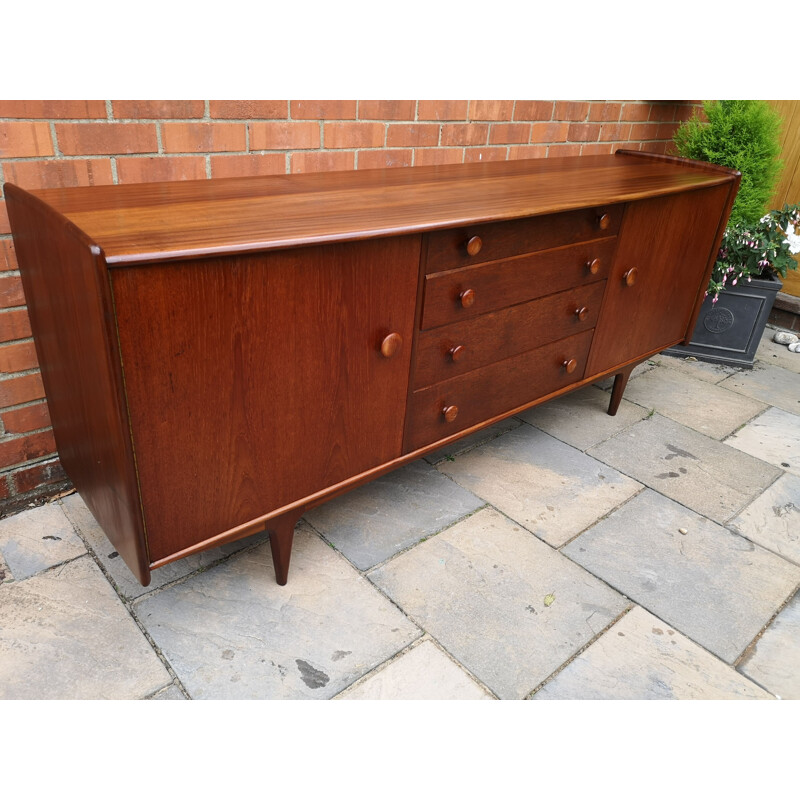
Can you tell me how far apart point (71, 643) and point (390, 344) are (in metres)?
1.01

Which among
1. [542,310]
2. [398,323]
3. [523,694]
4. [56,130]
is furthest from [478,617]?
[56,130]

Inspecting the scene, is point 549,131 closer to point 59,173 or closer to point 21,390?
point 59,173

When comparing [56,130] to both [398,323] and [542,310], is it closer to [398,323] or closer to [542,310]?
[398,323]

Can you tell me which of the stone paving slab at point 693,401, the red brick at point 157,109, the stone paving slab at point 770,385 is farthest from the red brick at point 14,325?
the stone paving slab at point 770,385

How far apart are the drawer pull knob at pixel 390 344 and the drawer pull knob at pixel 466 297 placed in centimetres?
20

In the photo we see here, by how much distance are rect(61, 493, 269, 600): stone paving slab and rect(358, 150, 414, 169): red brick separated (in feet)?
4.05

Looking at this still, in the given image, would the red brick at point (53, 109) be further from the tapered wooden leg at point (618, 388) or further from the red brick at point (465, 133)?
the tapered wooden leg at point (618, 388)

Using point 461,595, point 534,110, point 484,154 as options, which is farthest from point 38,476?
point 534,110

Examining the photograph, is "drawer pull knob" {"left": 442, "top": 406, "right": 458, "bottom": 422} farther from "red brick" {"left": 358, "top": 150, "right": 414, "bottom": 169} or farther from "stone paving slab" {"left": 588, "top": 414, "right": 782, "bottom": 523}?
"red brick" {"left": 358, "top": 150, "right": 414, "bottom": 169}

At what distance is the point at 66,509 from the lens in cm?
187

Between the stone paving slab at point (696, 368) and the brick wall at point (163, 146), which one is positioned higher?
the brick wall at point (163, 146)

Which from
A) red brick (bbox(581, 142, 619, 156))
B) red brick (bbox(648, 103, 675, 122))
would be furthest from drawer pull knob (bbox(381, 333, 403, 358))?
red brick (bbox(648, 103, 675, 122))

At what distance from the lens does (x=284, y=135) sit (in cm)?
189

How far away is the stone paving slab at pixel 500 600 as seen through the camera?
152 centimetres
